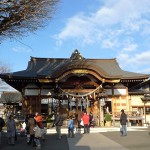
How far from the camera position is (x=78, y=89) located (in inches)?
1208

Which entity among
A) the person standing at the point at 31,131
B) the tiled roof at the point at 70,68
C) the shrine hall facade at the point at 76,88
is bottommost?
the person standing at the point at 31,131

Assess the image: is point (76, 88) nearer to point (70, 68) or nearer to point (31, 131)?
point (70, 68)

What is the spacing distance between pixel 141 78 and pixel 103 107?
464 centimetres

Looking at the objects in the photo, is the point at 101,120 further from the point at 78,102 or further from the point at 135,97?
the point at 135,97

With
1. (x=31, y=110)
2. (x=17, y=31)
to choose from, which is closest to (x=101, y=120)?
(x=31, y=110)

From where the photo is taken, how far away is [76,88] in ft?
101

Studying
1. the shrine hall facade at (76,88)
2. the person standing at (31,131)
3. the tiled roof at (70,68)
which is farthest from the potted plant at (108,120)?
the person standing at (31,131)

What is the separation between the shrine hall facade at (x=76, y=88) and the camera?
2977 cm

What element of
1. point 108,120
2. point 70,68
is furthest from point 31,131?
point 108,120

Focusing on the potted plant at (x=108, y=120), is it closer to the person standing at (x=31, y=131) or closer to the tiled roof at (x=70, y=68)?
the tiled roof at (x=70, y=68)

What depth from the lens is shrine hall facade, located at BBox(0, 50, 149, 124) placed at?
29.8 metres

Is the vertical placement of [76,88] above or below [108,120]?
above

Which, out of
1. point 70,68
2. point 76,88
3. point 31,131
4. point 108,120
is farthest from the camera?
point 76,88

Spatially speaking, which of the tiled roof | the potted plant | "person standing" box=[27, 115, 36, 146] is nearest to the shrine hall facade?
the tiled roof
